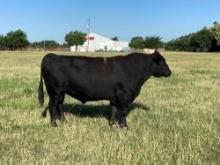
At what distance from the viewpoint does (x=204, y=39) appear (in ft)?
392

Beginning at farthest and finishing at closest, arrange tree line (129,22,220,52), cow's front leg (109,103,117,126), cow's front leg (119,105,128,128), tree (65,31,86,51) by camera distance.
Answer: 1. tree (65,31,86,51)
2. tree line (129,22,220,52)
3. cow's front leg (109,103,117,126)
4. cow's front leg (119,105,128,128)

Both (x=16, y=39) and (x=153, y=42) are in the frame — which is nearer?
(x=16, y=39)

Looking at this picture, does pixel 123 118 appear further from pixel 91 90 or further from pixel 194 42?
pixel 194 42

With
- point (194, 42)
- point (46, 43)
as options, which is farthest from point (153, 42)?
point (46, 43)

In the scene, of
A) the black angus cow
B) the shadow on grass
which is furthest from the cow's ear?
the shadow on grass

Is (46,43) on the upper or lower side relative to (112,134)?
upper

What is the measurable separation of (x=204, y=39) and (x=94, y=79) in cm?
11221

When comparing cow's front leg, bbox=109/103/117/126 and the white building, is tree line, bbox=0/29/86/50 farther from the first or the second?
cow's front leg, bbox=109/103/117/126

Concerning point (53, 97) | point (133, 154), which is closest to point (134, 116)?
point (53, 97)

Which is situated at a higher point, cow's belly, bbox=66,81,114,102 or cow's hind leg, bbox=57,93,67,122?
cow's belly, bbox=66,81,114,102

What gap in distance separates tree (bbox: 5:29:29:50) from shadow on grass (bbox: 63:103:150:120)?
11307 centimetres

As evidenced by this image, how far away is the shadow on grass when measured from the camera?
11.7 meters

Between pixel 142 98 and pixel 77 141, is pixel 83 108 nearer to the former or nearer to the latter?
pixel 142 98

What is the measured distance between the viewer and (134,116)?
11.6 m
